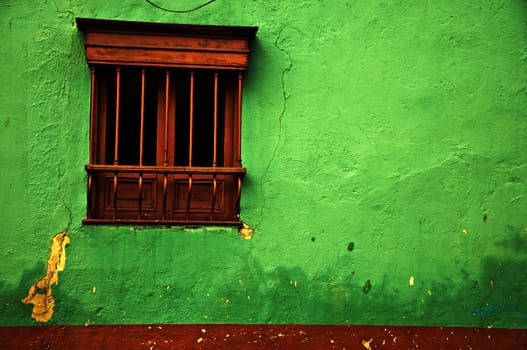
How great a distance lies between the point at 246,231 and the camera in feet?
16.3

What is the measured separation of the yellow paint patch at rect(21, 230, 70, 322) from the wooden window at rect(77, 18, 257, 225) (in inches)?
10.3

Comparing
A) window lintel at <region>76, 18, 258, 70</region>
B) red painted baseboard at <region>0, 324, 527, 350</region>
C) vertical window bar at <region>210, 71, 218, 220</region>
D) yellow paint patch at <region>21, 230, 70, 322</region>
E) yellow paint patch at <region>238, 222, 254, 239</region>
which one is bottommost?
red painted baseboard at <region>0, 324, 527, 350</region>

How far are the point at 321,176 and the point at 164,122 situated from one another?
1.25 meters

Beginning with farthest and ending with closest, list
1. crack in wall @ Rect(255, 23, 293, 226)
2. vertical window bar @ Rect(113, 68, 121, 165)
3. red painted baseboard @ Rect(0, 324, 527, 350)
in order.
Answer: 1. crack in wall @ Rect(255, 23, 293, 226)
2. vertical window bar @ Rect(113, 68, 121, 165)
3. red painted baseboard @ Rect(0, 324, 527, 350)

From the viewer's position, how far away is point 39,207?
482cm

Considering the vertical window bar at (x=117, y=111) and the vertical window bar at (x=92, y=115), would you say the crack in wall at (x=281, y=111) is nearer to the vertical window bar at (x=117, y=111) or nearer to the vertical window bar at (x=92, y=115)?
the vertical window bar at (x=117, y=111)

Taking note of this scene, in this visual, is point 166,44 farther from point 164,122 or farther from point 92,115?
point 92,115

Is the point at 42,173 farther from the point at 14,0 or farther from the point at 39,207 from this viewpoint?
the point at 14,0

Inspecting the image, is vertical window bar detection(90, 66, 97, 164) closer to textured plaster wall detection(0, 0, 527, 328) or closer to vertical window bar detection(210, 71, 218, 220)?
textured plaster wall detection(0, 0, 527, 328)

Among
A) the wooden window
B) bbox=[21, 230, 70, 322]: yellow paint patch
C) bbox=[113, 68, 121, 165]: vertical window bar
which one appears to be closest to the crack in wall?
the wooden window

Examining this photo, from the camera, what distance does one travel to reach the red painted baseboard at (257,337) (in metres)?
4.73

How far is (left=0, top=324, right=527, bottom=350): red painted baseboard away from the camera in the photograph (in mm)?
4730

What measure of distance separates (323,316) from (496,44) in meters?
2.50

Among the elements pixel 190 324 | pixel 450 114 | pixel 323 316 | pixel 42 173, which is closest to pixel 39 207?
pixel 42 173
